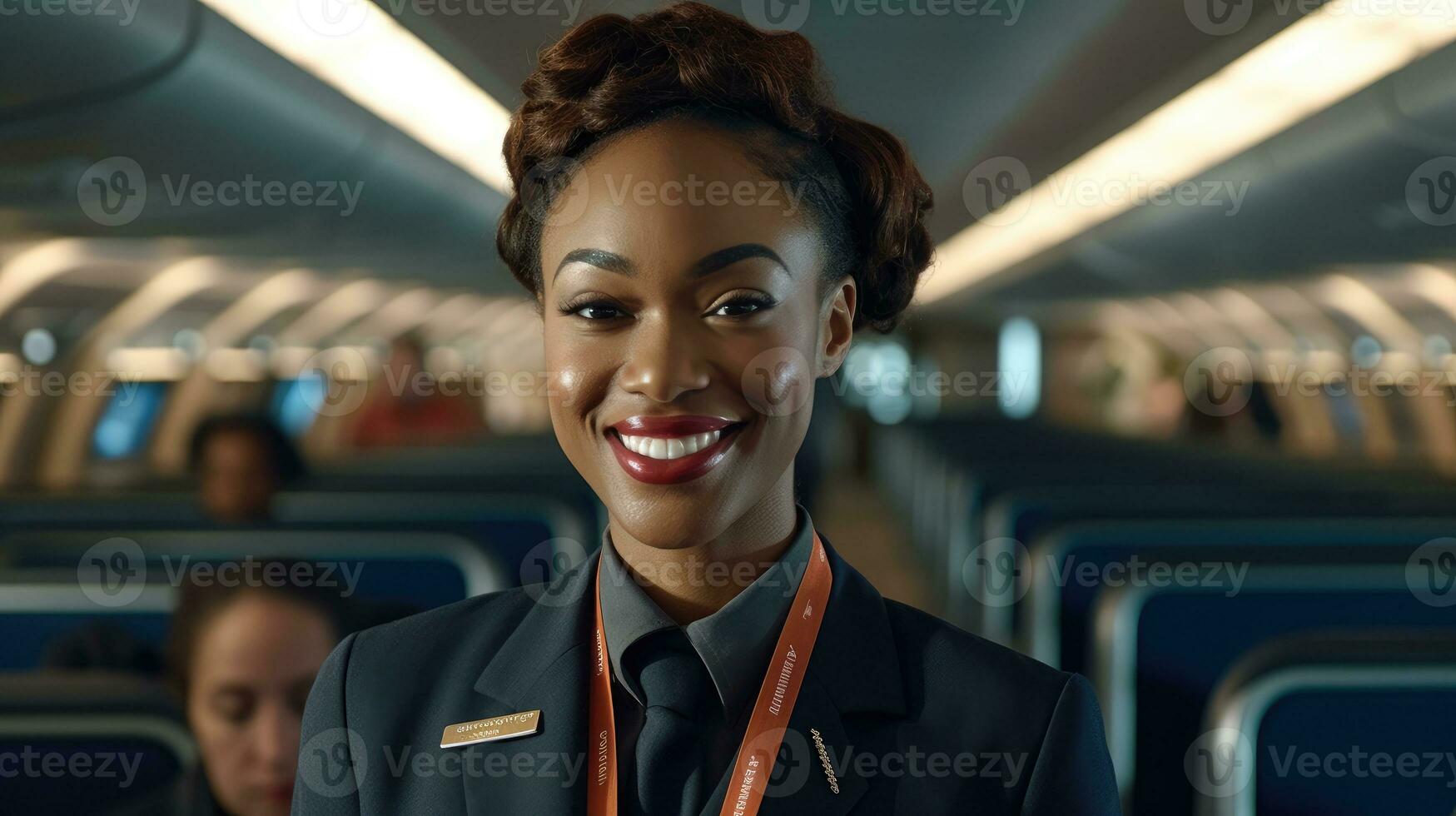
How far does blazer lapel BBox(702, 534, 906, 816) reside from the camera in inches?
48.5

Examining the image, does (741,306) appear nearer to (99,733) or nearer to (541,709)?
(541,709)

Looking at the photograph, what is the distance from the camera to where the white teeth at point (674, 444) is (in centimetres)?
120

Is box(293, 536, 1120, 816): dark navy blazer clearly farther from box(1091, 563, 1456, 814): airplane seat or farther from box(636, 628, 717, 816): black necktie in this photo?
box(1091, 563, 1456, 814): airplane seat

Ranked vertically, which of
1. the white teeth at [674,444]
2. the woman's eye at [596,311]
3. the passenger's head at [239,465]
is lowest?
the white teeth at [674,444]

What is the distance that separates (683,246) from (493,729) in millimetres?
542

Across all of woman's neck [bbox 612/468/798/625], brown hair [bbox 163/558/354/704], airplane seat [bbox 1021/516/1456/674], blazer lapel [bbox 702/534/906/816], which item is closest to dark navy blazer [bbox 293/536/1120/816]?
blazer lapel [bbox 702/534/906/816]

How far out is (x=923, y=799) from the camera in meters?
1.24

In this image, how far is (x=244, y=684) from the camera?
257cm

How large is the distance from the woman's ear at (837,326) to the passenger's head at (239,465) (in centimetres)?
301

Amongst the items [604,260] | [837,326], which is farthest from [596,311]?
[837,326]

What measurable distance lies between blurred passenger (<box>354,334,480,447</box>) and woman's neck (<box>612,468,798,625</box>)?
5.46m

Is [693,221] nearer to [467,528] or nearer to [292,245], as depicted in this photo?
[467,528]

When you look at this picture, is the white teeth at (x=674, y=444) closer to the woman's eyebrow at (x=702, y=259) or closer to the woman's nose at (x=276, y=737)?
the woman's eyebrow at (x=702, y=259)

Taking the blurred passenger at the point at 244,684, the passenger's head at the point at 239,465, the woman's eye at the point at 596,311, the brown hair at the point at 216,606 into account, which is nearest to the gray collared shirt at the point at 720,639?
the woman's eye at the point at 596,311
